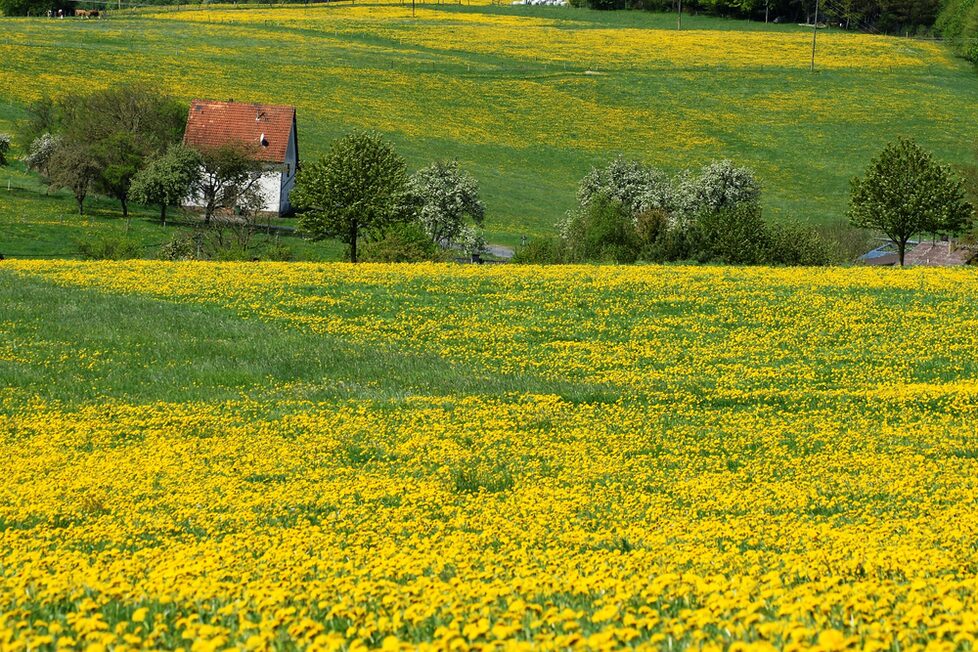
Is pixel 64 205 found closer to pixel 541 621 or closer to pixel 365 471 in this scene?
pixel 365 471

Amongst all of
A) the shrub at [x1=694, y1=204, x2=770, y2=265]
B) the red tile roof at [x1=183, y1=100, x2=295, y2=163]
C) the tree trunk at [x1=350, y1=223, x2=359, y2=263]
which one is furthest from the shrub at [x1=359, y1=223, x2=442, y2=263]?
the red tile roof at [x1=183, y1=100, x2=295, y2=163]

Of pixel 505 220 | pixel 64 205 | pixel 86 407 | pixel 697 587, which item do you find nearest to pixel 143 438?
pixel 86 407

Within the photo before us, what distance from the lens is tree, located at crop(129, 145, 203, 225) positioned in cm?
7650

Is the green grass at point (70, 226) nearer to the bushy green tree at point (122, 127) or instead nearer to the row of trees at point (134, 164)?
the row of trees at point (134, 164)

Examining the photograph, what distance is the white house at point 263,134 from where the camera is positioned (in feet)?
298

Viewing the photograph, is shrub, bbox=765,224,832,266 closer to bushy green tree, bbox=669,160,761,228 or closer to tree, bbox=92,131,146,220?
bushy green tree, bbox=669,160,761,228

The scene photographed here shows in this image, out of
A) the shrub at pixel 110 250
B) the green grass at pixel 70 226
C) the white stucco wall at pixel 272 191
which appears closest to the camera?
the shrub at pixel 110 250

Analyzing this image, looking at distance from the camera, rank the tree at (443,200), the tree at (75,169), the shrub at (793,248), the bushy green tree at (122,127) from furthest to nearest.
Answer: the bushy green tree at (122,127) < the tree at (443,200) < the tree at (75,169) < the shrub at (793,248)

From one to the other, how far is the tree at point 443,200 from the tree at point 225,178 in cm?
1203

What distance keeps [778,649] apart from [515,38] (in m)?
166

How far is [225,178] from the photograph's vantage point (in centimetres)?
8038

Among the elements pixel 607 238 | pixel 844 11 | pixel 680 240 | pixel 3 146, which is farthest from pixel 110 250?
pixel 844 11

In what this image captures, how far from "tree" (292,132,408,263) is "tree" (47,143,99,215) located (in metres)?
24.2

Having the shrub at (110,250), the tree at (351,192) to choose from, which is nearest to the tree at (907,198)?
the tree at (351,192)
